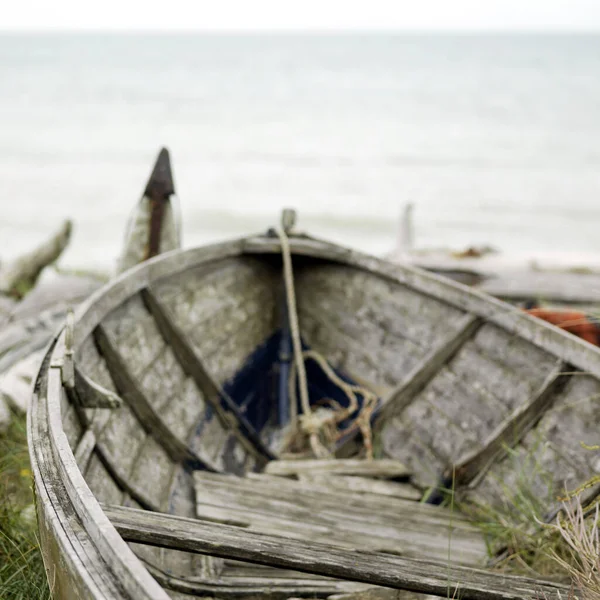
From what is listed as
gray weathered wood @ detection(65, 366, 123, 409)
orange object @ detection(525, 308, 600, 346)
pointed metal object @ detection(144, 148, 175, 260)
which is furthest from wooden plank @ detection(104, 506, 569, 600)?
pointed metal object @ detection(144, 148, 175, 260)

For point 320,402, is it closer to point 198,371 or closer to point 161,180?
point 198,371

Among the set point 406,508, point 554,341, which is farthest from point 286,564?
point 554,341

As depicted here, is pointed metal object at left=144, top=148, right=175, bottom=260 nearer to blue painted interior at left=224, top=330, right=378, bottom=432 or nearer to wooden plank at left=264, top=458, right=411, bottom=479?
blue painted interior at left=224, top=330, right=378, bottom=432

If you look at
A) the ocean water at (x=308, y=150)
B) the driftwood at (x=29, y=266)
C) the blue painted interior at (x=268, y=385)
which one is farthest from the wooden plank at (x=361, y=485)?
the ocean water at (x=308, y=150)

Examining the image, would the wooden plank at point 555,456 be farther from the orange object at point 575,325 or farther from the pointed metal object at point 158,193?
the pointed metal object at point 158,193

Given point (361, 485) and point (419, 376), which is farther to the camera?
point (419, 376)

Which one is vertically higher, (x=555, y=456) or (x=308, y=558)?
(x=308, y=558)

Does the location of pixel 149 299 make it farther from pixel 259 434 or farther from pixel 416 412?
pixel 416 412

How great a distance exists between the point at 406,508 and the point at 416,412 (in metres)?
0.82

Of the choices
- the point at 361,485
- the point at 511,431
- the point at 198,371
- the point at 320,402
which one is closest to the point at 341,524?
the point at 361,485

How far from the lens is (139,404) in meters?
3.47

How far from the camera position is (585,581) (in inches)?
74.7

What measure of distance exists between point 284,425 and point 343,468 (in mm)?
994

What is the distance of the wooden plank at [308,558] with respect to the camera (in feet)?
6.16
